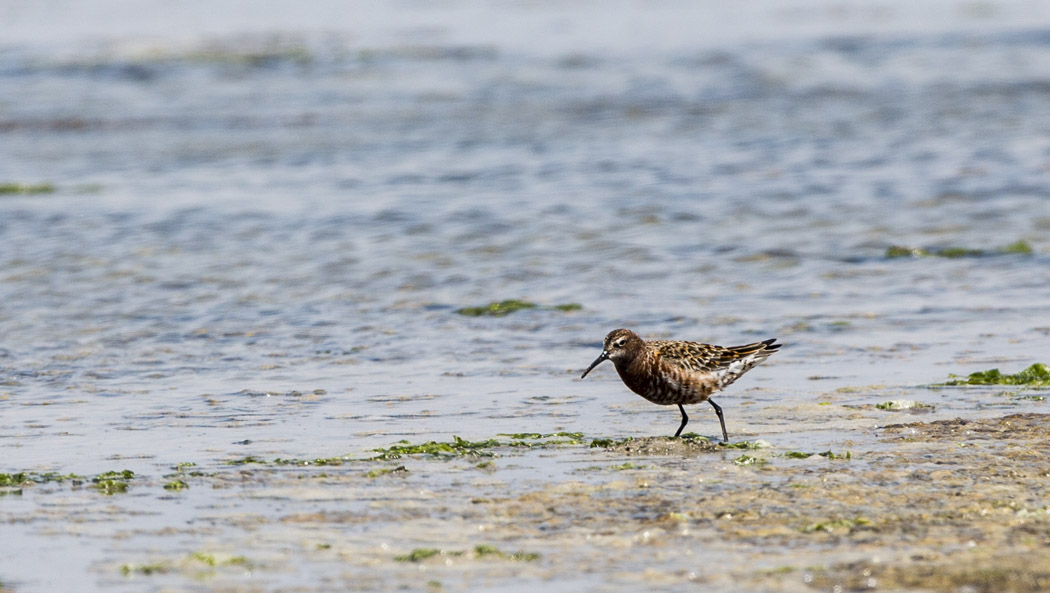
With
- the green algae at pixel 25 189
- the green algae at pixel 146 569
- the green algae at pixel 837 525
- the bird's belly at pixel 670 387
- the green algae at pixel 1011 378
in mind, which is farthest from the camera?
the green algae at pixel 25 189

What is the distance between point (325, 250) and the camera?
46.5 feet

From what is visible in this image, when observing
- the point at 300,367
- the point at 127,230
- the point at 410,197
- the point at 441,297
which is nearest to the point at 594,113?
the point at 410,197

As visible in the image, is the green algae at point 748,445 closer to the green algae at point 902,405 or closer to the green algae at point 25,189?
the green algae at point 902,405

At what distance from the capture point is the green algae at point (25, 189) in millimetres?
17984

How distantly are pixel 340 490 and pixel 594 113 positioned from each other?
17.2 meters

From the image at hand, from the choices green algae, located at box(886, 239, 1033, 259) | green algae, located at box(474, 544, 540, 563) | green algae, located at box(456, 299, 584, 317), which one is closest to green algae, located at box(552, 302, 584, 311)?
green algae, located at box(456, 299, 584, 317)

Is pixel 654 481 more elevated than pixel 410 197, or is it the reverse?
pixel 410 197

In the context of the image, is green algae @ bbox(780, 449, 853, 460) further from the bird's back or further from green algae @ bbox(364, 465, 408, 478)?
green algae @ bbox(364, 465, 408, 478)

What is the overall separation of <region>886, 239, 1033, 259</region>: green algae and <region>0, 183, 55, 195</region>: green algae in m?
10.7

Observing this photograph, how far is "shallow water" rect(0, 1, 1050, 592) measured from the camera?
6637mm

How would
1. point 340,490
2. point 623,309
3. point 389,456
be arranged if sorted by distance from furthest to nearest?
point 623,309, point 389,456, point 340,490

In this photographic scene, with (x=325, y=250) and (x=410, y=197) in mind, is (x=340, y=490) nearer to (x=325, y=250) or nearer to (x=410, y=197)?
(x=325, y=250)

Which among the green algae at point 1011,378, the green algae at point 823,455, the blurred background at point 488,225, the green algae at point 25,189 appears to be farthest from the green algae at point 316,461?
the green algae at point 25,189

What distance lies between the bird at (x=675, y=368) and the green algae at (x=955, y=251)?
17.7ft
